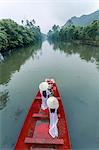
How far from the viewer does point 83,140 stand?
6.65 meters

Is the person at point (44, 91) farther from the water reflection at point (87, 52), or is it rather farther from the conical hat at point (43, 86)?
the water reflection at point (87, 52)

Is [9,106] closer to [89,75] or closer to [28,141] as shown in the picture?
[28,141]

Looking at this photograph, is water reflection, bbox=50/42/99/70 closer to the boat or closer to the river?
the river

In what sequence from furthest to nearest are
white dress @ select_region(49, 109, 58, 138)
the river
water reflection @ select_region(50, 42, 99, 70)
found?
water reflection @ select_region(50, 42, 99, 70) < the river < white dress @ select_region(49, 109, 58, 138)

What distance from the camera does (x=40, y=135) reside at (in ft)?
19.4

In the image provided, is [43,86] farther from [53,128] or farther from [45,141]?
[45,141]

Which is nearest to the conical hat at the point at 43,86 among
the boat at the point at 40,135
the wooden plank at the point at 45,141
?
the boat at the point at 40,135

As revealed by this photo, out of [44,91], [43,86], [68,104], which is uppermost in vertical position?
[43,86]

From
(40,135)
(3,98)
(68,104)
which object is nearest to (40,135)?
(40,135)

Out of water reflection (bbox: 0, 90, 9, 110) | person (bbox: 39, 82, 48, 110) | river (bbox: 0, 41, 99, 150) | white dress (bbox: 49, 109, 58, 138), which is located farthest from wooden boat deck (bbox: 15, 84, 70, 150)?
water reflection (bbox: 0, 90, 9, 110)

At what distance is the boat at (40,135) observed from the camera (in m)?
5.39

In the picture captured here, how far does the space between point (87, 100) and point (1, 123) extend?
4307mm

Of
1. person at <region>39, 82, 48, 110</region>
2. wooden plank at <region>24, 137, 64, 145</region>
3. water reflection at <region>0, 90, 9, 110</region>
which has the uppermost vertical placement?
person at <region>39, 82, 48, 110</region>

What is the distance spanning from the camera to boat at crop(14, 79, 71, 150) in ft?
17.7
